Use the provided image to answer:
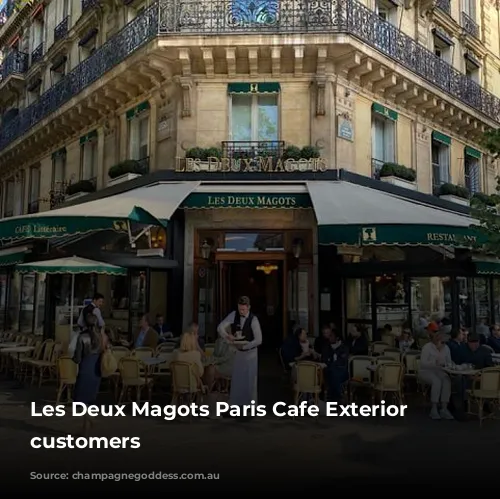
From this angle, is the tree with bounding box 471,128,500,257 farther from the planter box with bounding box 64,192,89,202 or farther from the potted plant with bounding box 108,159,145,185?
the planter box with bounding box 64,192,89,202

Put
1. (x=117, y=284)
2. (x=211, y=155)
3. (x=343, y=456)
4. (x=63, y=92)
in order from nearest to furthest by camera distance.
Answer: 1. (x=343, y=456)
2. (x=211, y=155)
3. (x=117, y=284)
4. (x=63, y=92)

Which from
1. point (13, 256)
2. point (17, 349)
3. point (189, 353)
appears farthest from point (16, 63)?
point (189, 353)

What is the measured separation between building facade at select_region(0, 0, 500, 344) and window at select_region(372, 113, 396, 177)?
0.03 meters

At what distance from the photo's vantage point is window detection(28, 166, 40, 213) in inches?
741

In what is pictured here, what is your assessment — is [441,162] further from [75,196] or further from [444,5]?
[75,196]

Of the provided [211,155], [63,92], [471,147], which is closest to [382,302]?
[211,155]

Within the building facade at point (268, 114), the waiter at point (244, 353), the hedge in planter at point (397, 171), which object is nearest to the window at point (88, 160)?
the building facade at point (268, 114)

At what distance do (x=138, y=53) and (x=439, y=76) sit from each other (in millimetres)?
7651

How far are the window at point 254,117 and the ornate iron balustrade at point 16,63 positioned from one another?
1215cm

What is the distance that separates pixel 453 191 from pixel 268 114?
593 centimetres

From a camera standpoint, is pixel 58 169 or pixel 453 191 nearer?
pixel 453 191

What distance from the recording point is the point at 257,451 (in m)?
5.91

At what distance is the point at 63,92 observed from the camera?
16.0 m

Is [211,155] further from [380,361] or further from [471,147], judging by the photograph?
[471,147]
